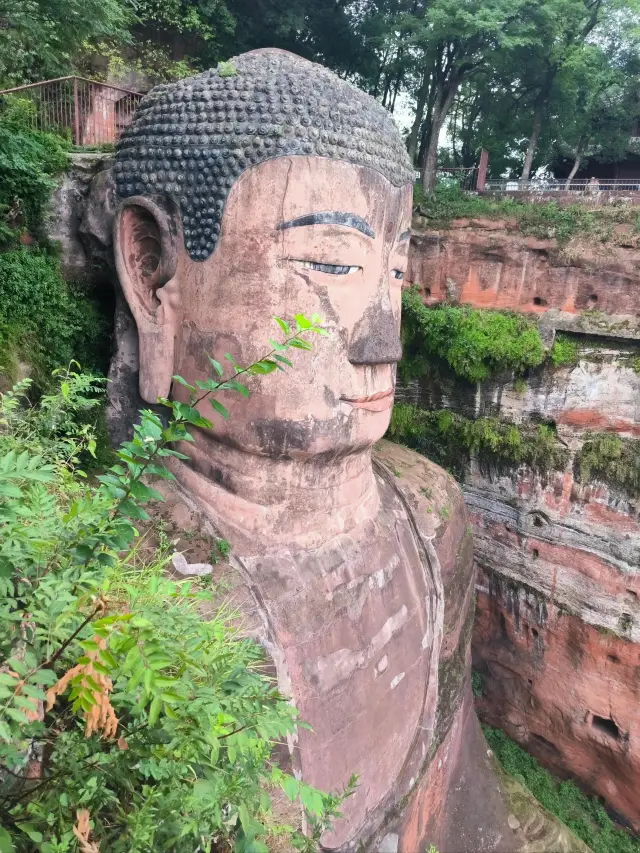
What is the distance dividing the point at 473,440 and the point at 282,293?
252 inches

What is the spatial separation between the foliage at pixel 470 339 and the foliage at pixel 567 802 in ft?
19.0

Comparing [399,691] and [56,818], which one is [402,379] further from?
[56,818]

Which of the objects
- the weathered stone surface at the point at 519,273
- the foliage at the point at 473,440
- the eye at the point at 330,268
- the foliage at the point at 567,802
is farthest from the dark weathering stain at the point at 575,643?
the eye at the point at 330,268

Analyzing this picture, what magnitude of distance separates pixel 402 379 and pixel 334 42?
39.6 feet

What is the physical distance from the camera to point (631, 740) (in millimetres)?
8492

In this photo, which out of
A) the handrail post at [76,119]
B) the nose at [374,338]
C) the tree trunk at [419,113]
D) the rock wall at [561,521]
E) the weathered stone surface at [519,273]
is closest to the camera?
the nose at [374,338]

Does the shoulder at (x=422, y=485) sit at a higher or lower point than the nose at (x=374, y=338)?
lower

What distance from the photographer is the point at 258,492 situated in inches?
162

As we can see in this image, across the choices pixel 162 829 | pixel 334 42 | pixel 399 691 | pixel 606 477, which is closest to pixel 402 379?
pixel 606 477

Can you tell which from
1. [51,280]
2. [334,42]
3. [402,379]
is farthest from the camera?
[334,42]

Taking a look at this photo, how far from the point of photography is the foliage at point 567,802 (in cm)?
841

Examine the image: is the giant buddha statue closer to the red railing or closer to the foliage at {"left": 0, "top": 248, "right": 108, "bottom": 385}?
the foliage at {"left": 0, "top": 248, "right": 108, "bottom": 385}

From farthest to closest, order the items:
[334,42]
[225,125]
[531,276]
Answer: [334,42]
[531,276]
[225,125]

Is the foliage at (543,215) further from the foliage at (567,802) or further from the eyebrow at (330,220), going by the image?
the foliage at (567,802)
